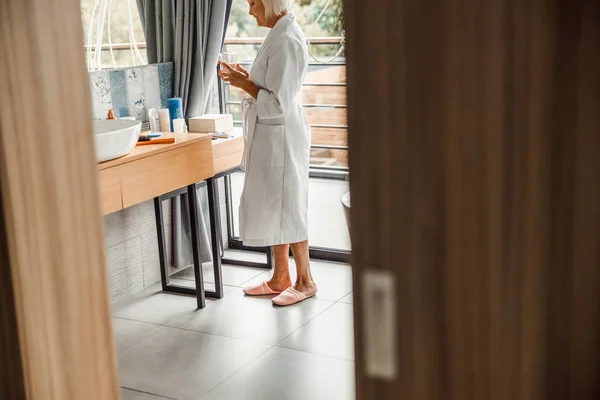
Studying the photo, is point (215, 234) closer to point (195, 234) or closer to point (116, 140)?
point (195, 234)

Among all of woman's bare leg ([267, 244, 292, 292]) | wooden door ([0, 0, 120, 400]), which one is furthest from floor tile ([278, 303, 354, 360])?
wooden door ([0, 0, 120, 400])

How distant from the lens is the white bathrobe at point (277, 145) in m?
2.93

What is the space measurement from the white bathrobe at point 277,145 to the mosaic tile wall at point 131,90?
0.56m

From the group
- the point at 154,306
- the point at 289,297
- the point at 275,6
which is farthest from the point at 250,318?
the point at 275,6

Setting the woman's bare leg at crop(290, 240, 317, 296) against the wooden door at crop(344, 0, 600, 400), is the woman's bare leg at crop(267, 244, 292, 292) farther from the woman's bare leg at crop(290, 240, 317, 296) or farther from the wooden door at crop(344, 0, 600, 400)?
the wooden door at crop(344, 0, 600, 400)

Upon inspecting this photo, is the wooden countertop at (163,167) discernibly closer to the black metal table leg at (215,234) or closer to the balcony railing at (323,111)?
the black metal table leg at (215,234)

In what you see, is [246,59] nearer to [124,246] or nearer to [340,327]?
[124,246]

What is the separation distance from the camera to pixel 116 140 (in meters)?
2.55

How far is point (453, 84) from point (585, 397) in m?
0.22

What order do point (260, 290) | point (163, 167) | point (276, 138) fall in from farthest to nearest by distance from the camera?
point (260, 290) < point (276, 138) < point (163, 167)

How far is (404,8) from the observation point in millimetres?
469

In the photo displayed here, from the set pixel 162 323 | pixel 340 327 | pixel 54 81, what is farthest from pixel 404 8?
pixel 162 323

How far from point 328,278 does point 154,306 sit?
824 millimetres

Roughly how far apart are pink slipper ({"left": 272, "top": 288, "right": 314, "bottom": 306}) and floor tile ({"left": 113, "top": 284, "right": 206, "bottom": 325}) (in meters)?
0.37
